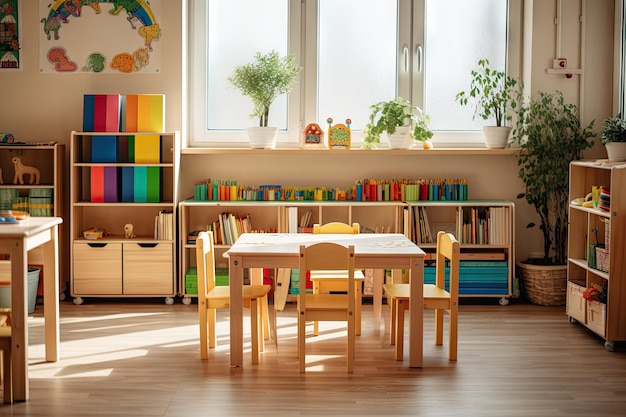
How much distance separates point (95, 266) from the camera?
248 inches

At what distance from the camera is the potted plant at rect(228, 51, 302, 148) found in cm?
648

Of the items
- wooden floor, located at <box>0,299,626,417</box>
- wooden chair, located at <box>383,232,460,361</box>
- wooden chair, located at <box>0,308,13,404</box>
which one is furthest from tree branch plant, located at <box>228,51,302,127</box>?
wooden chair, located at <box>0,308,13,404</box>

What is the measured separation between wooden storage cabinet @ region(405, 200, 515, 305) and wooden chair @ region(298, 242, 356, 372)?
6.60 ft

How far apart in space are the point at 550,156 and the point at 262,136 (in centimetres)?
232

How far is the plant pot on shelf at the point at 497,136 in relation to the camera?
6.58 metres

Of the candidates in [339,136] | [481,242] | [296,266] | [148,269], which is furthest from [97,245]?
[481,242]

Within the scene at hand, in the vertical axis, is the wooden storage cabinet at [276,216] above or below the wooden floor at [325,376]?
above

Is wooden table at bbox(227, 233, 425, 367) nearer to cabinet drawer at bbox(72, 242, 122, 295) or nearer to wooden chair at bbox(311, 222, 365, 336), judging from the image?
wooden chair at bbox(311, 222, 365, 336)

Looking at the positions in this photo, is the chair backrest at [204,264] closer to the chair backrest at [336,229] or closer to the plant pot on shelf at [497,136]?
the chair backrest at [336,229]

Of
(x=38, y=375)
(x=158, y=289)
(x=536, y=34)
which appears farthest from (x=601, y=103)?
(x=38, y=375)

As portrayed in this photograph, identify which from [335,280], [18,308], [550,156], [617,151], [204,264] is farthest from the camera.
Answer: [550,156]

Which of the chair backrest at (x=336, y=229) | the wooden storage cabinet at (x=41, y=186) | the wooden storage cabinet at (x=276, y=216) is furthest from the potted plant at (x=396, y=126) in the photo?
the wooden storage cabinet at (x=41, y=186)

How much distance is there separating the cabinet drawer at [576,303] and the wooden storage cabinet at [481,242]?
715 mm

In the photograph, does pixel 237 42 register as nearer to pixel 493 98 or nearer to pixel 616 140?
pixel 493 98
